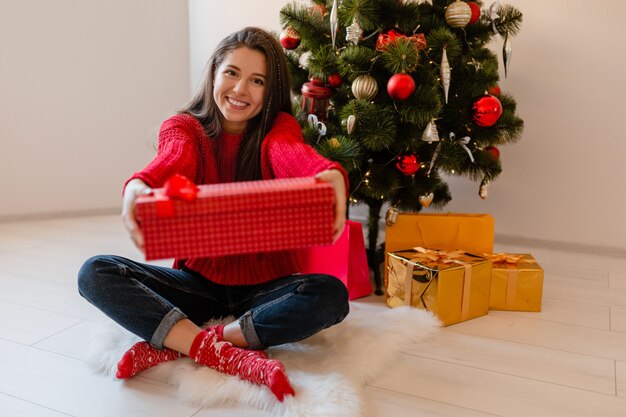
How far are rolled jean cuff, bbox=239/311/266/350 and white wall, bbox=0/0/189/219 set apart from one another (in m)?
1.43

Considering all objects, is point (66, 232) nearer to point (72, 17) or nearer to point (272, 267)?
point (72, 17)

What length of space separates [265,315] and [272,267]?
16 centimetres

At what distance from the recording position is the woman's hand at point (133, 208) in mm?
804

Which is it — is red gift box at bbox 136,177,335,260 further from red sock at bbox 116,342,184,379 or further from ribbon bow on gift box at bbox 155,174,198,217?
red sock at bbox 116,342,184,379

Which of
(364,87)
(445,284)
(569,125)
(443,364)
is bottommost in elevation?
(443,364)

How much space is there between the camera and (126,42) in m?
2.34

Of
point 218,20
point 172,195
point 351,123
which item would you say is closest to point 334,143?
point 351,123

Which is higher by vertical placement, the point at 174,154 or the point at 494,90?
the point at 494,90

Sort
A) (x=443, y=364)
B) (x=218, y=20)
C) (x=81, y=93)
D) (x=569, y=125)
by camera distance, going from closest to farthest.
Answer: (x=443, y=364), (x=569, y=125), (x=81, y=93), (x=218, y=20)

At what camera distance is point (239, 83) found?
117 cm

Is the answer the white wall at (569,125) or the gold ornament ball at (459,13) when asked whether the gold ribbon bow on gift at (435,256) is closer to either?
the gold ornament ball at (459,13)

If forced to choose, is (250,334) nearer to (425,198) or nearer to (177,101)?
(425,198)

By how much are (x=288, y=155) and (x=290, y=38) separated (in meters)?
0.58

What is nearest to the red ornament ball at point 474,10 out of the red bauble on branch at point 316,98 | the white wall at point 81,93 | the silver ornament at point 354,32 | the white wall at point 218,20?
the silver ornament at point 354,32
